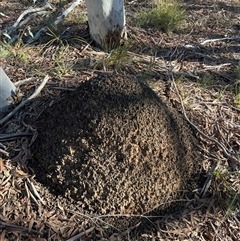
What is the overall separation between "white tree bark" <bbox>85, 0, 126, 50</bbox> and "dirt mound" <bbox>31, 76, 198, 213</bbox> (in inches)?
45.9

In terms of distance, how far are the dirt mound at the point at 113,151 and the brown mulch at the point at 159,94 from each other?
9cm

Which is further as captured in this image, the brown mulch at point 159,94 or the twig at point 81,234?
the brown mulch at point 159,94

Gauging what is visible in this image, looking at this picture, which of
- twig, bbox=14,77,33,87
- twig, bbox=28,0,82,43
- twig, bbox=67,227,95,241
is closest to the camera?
twig, bbox=67,227,95,241

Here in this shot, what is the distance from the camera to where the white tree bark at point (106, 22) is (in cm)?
343

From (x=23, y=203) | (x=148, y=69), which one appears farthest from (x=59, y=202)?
(x=148, y=69)

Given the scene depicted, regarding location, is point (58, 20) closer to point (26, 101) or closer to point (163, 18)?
point (163, 18)

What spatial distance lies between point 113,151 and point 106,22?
1.64m

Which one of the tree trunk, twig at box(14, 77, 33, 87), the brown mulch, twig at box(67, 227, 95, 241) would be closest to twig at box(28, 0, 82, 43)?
the brown mulch

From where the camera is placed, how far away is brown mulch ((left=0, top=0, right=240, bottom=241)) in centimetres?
219

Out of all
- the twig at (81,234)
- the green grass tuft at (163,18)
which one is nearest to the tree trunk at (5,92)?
the twig at (81,234)

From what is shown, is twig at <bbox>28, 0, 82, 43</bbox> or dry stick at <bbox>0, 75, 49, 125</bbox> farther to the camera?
twig at <bbox>28, 0, 82, 43</bbox>

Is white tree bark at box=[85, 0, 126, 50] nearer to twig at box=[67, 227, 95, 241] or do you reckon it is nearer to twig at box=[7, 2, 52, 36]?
twig at box=[7, 2, 52, 36]

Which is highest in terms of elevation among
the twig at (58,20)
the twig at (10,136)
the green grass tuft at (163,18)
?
the twig at (10,136)

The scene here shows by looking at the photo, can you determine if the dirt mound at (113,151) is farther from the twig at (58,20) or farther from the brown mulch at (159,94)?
the twig at (58,20)
